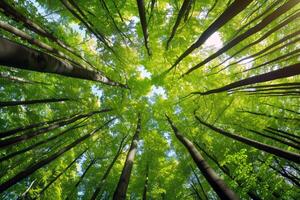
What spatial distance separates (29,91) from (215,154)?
828 cm

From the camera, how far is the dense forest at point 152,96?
6.25 metres

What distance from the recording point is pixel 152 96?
44.5 ft

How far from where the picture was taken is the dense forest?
20.5 ft

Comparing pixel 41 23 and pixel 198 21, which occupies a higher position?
pixel 41 23

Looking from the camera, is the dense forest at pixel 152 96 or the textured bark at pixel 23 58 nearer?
the textured bark at pixel 23 58

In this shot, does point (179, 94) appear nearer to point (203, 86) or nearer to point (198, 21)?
point (203, 86)

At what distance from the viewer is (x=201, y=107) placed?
9.50 m

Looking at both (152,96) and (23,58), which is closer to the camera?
(23,58)

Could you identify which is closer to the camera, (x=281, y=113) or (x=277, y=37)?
(x=277, y=37)

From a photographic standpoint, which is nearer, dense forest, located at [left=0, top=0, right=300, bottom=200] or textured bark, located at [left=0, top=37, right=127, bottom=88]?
textured bark, located at [left=0, top=37, right=127, bottom=88]

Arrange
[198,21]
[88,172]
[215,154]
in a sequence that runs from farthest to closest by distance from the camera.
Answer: [88,172] < [215,154] < [198,21]

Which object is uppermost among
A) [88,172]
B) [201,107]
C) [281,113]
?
[201,107]

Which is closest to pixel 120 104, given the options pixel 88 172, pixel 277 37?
pixel 277 37

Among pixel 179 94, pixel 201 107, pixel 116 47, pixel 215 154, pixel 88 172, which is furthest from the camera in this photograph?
pixel 88 172
